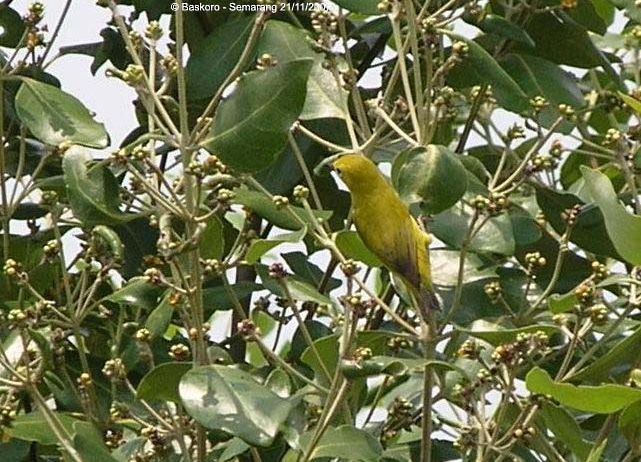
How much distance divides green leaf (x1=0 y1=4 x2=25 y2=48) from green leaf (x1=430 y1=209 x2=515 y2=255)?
0.87 meters

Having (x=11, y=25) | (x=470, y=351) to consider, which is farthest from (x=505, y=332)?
(x=11, y=25)

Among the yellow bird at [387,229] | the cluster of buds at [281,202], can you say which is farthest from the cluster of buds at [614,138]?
the cluster of buds at [281,202]

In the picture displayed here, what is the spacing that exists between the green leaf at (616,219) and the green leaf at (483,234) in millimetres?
211

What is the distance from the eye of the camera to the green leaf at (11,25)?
267cm

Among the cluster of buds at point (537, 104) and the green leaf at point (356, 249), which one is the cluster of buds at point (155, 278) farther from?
the cluster of buds at point (537, 104)

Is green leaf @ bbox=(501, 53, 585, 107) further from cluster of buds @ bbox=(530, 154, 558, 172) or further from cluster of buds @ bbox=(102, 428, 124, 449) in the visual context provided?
cluster of buds @ bbox=(102, 428, 124, 449)

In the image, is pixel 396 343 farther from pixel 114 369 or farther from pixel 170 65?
pixel 170 65

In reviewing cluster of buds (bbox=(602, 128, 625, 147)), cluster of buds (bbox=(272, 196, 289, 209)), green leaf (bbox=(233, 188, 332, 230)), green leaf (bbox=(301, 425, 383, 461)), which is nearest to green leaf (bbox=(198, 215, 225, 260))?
green leaf (bbox=(233, 188, 332, 230))

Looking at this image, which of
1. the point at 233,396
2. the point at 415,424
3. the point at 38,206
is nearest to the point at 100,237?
the point at 38,206

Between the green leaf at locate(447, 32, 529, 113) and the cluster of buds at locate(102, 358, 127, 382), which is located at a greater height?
the green leaf at locate(447, 32, 529, 113)

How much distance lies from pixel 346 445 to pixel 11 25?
1.11 m

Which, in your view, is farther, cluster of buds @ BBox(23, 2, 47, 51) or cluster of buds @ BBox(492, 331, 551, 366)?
cluster of buds @ BBox(23, 2, 47, 51)

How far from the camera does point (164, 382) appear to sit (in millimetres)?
2016

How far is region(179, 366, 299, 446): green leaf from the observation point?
6.15ft
